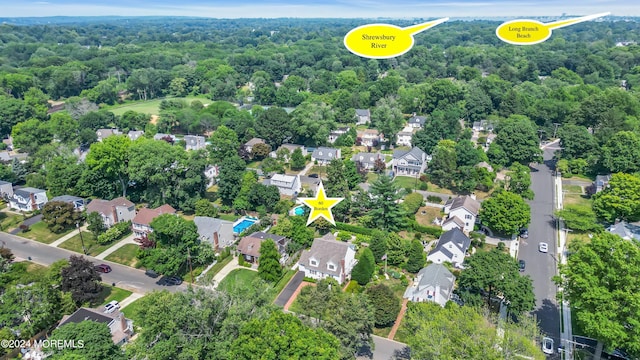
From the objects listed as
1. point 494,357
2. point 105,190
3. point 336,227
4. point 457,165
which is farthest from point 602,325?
point 105,190

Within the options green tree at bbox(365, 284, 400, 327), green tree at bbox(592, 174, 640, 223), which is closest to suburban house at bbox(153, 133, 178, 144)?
green tree at bbox(365, 284, 400, 327)

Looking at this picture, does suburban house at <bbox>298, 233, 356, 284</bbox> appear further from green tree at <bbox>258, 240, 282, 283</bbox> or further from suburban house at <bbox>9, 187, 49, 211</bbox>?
suburban house at <bbox>9, 187, 49, 211</bbox>

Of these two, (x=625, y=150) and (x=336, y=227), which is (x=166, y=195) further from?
(x=625, y=150)

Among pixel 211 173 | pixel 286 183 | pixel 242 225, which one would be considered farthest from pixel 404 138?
pixel 242 225

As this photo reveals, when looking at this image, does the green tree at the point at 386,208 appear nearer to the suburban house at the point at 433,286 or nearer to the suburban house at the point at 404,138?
the suburban house at the point at 433,286

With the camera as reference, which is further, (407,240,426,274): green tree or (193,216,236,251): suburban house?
(193,216,236,251): suburban house

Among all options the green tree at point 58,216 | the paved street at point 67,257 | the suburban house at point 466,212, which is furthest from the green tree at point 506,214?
the green tree at point 58,216
